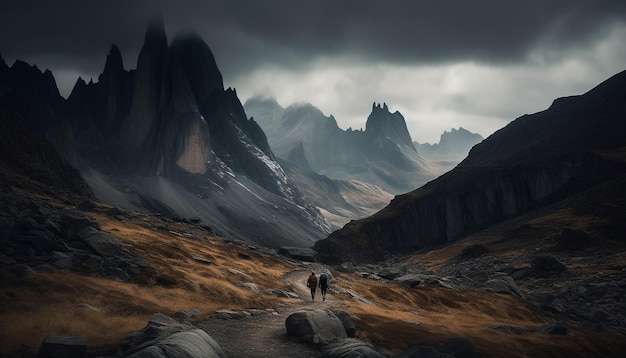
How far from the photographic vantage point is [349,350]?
69.7 feet

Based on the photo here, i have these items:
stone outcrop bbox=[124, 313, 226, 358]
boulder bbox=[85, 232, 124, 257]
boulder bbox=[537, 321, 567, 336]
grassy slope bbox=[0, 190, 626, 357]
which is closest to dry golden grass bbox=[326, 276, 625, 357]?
grassy slope bbox=[0, 190, 626, 357]

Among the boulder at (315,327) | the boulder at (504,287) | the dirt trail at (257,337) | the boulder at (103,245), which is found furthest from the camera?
the boulder at (504,287)

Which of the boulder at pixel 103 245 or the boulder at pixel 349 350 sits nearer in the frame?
the boulder at pixel 349 350

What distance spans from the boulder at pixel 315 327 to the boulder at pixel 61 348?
1166cm

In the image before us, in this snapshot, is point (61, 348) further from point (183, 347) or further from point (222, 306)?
point (222, 306)

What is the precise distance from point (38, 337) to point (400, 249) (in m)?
149

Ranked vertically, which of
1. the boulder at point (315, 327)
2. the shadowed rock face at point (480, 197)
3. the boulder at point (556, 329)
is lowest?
the boulder at point (556, 329)

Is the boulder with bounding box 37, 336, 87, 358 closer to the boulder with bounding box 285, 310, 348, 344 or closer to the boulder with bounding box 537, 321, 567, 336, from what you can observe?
the boulder with bounding box 285, 310, 348, 344

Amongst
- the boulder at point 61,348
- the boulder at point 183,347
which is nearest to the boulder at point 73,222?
the boulder at point 61,348

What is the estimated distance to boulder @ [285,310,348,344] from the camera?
2433cm

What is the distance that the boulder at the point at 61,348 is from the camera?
54.6 feet

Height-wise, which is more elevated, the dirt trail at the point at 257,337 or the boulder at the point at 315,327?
the boulder at the point at 315,327

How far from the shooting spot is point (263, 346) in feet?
76.1

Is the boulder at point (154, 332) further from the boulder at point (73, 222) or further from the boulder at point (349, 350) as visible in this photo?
the boulder at point (73, 222)
